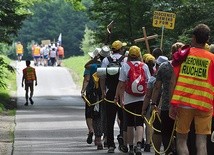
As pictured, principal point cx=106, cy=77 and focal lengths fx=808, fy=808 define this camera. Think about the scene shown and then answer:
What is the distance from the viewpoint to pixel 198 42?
10.3 meters

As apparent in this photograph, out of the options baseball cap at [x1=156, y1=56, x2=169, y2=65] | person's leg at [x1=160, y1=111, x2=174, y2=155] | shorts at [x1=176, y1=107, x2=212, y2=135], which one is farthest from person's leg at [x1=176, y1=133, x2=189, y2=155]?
baseball cap at [x1=156, y1=56, x2=169, y2=65]

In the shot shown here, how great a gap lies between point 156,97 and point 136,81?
161cm

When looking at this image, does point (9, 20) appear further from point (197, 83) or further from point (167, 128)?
point (197, 83)

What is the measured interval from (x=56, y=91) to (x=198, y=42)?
27.8 meters

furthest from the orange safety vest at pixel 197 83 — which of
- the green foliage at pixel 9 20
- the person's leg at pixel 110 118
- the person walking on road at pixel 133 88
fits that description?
the green foliage at pixel 9 20

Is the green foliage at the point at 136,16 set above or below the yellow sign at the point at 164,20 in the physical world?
below

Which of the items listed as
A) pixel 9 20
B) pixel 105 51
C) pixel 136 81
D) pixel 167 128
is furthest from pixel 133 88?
pixel 9 20

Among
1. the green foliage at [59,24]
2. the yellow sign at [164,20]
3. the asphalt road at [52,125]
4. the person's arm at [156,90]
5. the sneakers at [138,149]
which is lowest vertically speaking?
the green foliage at [59,24]

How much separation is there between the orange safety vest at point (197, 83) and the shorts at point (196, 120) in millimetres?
91

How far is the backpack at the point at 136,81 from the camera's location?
44.9 feet

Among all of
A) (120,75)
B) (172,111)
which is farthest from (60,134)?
(172,111)

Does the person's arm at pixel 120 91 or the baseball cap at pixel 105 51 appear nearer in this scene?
the person's arm at pixel 120 91

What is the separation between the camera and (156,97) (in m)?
12.1

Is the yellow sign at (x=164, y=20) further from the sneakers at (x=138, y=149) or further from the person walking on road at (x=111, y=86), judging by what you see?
the sneakers at (x=138, y=149)
